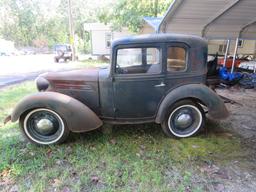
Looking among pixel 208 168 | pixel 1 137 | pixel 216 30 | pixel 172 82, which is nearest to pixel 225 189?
pixel 208 168

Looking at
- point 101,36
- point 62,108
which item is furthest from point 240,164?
point 101,36

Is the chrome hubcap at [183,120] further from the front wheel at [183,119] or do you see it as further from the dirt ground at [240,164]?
the dirt ground at [240,164]

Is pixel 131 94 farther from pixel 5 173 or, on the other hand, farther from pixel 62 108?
pixel 5 173

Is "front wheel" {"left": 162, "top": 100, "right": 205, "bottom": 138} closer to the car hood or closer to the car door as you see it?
the car door

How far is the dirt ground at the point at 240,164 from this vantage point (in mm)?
2477

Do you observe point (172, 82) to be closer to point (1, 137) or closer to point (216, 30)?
point (1, 137)

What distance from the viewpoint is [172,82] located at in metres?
3.38

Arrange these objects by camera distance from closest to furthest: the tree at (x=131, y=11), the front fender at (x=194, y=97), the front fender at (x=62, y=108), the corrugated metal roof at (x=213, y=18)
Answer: the front fender at (x=62, y=108) → the front fender at (x=194, y=97) → the corrugated metal roof at (x=213, y=18) → the tree at (x=131, y=11)

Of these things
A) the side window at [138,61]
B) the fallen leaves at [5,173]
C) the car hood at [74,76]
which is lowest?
the fallen leaves at [5,173]

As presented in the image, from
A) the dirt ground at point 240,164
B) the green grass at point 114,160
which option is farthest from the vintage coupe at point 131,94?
the dirt ground at point 240,164

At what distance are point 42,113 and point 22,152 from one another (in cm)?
66

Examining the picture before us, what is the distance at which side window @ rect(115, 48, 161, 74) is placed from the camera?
328 centimetres

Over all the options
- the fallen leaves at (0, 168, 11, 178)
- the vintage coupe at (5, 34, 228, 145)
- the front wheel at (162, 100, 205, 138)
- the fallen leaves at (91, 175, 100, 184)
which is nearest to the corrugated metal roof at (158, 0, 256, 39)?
the vintage coupe at (5, 34, 228, 145)

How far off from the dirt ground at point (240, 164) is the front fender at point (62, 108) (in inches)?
74.1
